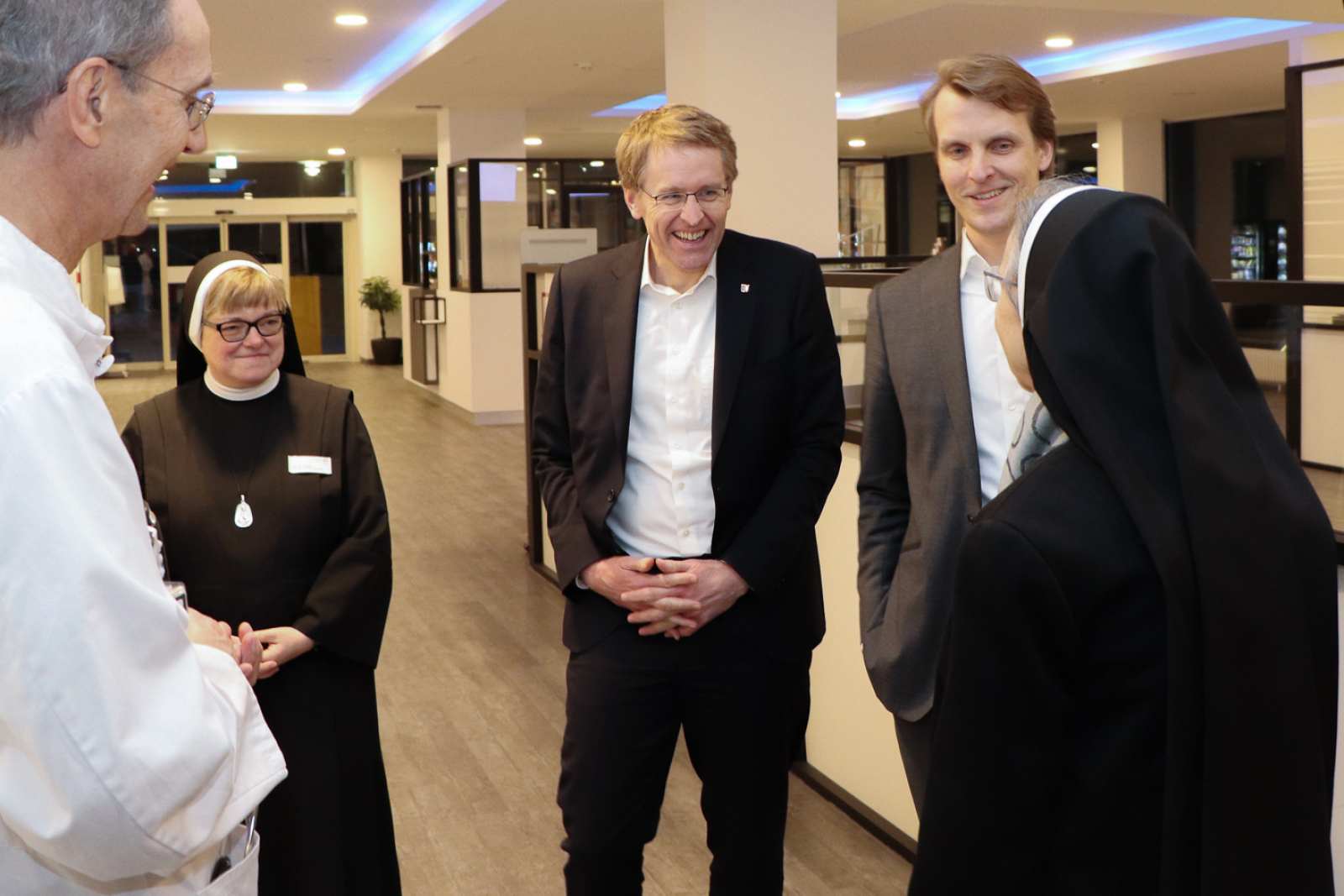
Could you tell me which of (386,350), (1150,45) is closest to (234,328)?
(1150,45)

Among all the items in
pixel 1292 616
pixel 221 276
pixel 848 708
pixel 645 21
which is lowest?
pixel 848 708

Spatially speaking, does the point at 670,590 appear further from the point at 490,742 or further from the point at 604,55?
the point at 604,55

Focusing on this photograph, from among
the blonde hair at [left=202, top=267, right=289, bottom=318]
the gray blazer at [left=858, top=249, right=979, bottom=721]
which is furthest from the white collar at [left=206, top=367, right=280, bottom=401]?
the gray blazer at [left=858, top=249, right=979, bottom=721]

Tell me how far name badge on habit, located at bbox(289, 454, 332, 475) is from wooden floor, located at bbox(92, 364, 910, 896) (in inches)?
52.9

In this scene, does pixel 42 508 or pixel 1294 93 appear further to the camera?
pixel 1294 93

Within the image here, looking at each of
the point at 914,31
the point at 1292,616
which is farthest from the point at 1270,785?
the point at 914,31

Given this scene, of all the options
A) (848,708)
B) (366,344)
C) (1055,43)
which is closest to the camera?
(848,708)

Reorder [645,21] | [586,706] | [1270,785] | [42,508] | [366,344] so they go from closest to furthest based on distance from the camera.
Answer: [42,508], [1270,785], [586,706], [645,21], [366,344]

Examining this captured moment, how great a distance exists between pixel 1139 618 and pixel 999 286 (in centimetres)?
50

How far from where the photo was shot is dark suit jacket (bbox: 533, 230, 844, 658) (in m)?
2.26

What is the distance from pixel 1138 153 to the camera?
1513 cm

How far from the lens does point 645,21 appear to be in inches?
310

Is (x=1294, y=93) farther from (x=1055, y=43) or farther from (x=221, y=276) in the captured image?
(x=221, y=276)

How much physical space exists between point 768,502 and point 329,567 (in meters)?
0.91
